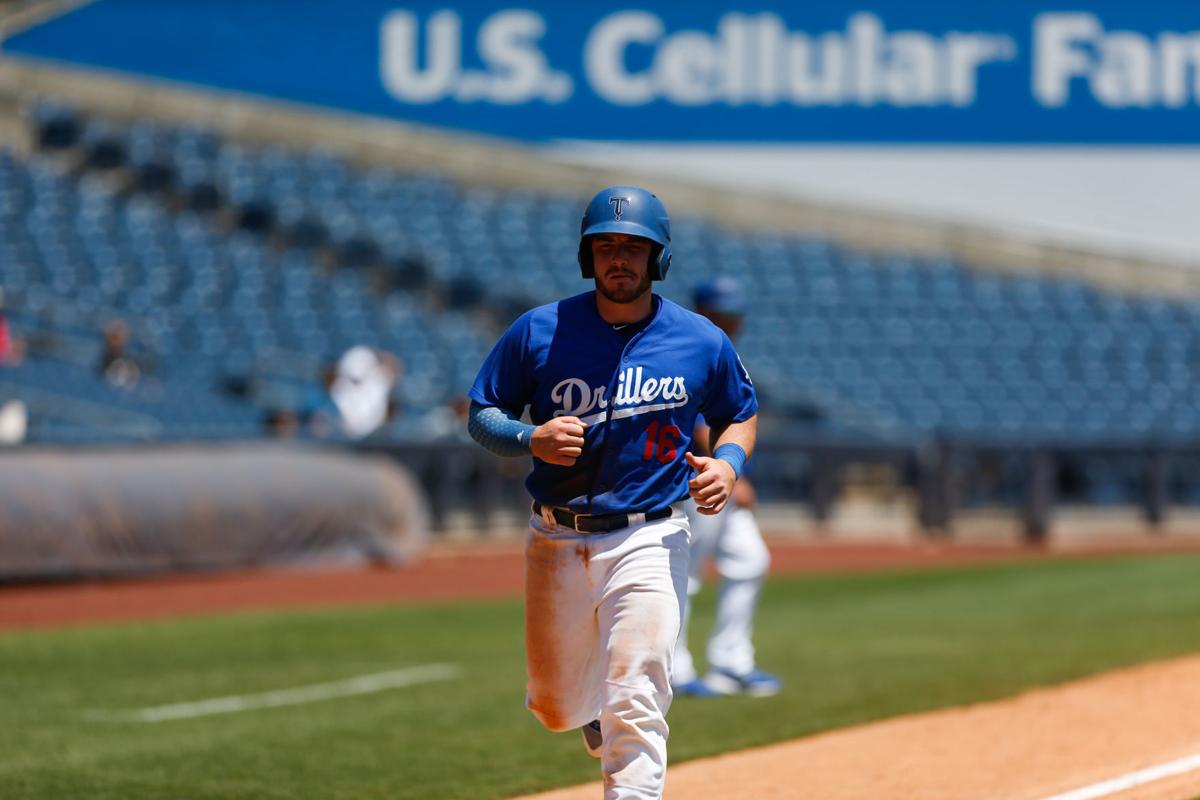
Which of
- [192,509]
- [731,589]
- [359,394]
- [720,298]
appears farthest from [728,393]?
[359,394]

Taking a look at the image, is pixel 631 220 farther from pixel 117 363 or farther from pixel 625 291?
pixel 117 363

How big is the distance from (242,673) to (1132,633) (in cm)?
570

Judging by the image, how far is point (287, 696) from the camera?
8594 mm

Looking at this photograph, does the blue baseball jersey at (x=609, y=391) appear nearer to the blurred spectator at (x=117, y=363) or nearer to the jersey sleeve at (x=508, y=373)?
the jersey sleeve at (x=508, y=373)

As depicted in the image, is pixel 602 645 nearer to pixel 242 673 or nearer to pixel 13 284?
pixel 242 673

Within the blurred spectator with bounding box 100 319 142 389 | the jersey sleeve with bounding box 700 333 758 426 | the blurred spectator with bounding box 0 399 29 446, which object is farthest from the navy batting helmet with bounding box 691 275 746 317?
the blurred spectator with bounding box 100 319 142 389

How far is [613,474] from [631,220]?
26.9 inches

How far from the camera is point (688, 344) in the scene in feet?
15.3

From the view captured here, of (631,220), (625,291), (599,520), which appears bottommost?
(599,520)

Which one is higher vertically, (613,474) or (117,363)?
(613,474)

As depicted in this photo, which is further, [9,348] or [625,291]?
[9,348]

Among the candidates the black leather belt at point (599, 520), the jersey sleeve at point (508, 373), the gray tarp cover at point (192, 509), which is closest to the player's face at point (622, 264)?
the jersey sleeve at point (508, 373)

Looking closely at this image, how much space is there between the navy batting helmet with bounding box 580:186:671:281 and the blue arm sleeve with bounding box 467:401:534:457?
17.8 inches

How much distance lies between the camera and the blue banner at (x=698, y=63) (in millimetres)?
26609
